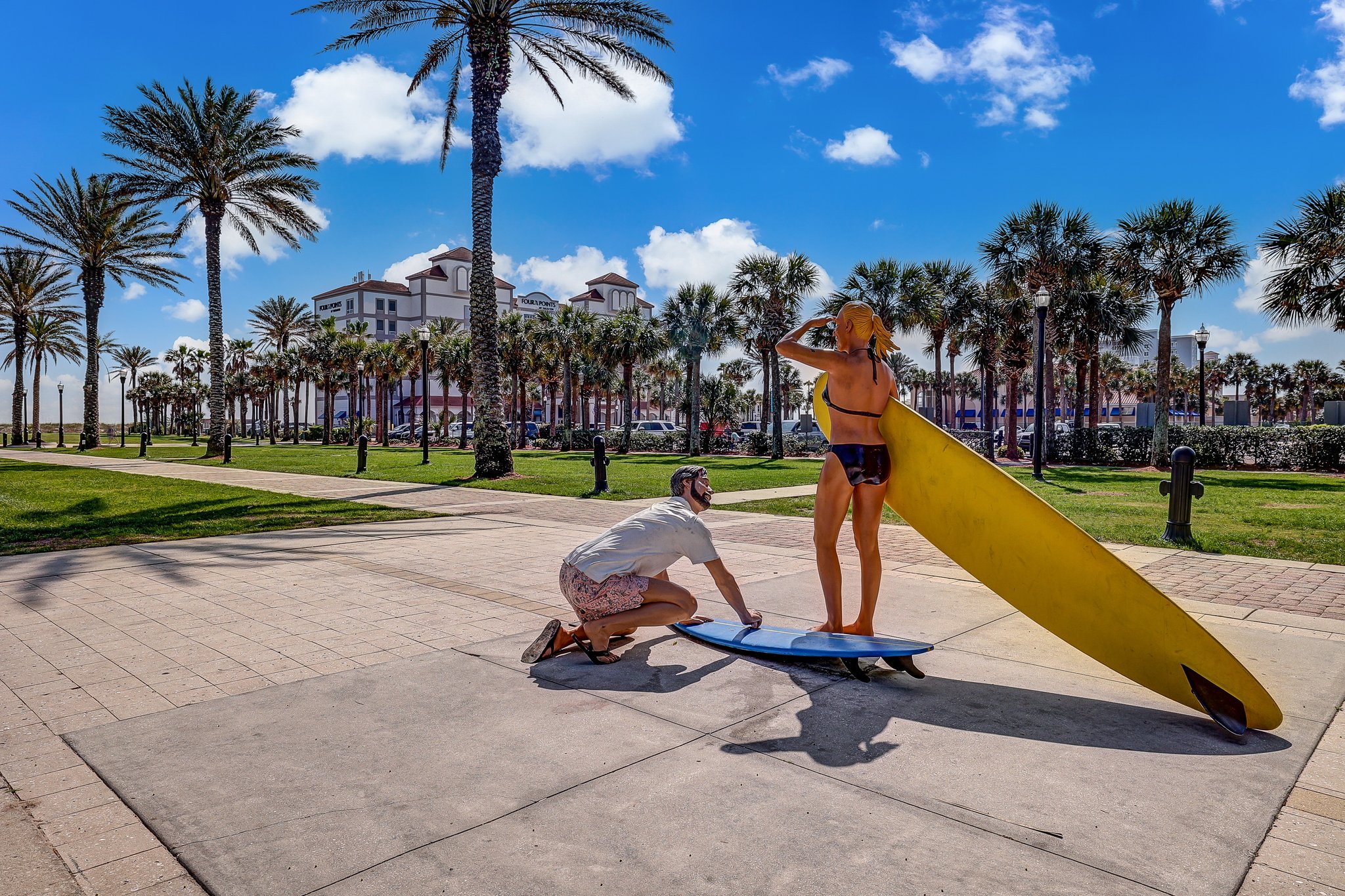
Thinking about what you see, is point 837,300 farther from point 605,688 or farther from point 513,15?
point 605,688

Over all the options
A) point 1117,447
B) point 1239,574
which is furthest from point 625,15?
point 1117,447

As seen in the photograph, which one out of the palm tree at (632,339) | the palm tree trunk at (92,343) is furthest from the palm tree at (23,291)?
the palm tree at (632,339)

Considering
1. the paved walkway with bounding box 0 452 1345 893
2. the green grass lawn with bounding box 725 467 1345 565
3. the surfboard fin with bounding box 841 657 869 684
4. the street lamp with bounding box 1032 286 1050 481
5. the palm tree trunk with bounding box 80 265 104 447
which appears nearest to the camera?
the paved walkway with bounding box 0 452 1345 893

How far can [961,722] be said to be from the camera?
374cm

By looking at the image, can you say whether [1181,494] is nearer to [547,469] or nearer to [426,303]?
[547,469]

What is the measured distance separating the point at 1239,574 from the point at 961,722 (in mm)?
5541

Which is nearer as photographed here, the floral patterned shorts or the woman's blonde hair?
the floral patterned shorts

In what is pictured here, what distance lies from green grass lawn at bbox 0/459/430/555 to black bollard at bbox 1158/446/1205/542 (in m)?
10.2


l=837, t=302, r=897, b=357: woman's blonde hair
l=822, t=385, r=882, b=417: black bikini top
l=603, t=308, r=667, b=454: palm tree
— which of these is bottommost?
l=822, t=385, r=882, b=417: black bikini top

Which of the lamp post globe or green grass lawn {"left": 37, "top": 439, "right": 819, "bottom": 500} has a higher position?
the lamp post globe

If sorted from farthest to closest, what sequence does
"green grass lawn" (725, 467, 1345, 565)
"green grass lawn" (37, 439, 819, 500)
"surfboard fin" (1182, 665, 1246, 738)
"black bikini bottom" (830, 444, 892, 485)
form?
"green grass lawn" (37, 439, 819, 500) < "green grass lawn" (725, 467, 1345, 565) < "black bikini bottom" (830, 444, 892, 485) < "surfboard fin" (1182, 665, 1246, 738)

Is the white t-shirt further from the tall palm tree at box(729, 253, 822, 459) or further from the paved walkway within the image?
the tall palm tree at box(729, 253, 822, 459)

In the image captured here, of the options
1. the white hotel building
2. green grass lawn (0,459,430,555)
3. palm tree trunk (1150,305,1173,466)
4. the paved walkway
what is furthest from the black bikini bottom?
the white hotel building

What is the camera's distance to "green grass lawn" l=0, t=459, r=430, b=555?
388 inches
